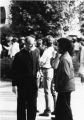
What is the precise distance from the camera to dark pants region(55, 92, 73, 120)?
8.62 m

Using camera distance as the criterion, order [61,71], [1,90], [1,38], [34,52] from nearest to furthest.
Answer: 1. [61,71]
2. [34,52]
3. [1,90]
4. [1,38]

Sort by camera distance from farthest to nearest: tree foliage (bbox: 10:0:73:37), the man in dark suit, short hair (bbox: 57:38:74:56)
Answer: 1. tree foliage (bbox: 10:0:73:37)
2. the man in dark suit
3. short hair (bbox: 57:38:74:56)

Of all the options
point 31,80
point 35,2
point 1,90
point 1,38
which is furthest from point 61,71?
point 1,38

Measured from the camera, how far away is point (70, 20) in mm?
29703

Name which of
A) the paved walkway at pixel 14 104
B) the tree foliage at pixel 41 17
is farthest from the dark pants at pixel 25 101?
the tree foliage at pixel 41 17

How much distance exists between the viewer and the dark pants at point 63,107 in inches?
339

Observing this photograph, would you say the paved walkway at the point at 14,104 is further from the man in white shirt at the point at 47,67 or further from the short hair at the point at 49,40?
the short hair at the point at 49,40

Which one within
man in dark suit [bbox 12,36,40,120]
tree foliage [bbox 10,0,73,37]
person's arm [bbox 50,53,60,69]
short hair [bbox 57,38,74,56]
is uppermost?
tree foliage [bbox 10,0,73,37]

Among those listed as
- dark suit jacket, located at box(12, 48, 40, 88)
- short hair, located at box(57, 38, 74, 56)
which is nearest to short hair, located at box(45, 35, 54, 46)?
dark suit jacket, located at box(12, 48, 40, 88)

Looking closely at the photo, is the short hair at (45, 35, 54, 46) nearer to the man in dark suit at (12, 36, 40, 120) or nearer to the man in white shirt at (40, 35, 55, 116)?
the man in white shirt at (40, 35, 55, 116)

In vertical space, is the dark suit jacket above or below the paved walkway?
above

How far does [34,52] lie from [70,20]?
20488 millimetres

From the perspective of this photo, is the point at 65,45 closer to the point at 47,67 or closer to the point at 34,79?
the point at 34,79

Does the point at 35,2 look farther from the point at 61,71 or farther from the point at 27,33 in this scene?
Result: the point at 61,71
